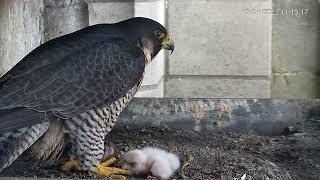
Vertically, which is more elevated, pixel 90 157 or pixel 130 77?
pixel 130 77

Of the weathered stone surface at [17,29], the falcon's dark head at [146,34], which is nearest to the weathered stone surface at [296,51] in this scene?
the weathered stone surface at [17,29]

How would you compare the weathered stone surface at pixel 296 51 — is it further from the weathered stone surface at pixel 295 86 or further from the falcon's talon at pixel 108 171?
the falcon's talon at pixel 108 171

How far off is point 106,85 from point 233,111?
116 centimetres

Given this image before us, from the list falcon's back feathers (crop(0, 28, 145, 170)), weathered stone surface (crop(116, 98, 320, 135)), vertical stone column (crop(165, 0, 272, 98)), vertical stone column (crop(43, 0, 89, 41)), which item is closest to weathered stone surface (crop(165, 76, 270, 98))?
vertical stone column (crop(165, 0, 272, 98))

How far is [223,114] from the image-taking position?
4602mm

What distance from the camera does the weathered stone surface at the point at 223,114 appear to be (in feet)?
15.1

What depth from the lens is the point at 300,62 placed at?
6188mm

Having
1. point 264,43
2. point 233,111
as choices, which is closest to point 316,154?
point 233,111

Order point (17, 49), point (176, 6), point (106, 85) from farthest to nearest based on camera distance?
point (176, 6)
point (17, 49)
point (106, 85)

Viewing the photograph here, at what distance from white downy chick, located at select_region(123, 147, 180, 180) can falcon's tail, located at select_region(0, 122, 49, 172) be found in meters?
0.61

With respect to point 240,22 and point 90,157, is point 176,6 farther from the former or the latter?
point 90,157

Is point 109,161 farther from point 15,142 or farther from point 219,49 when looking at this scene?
point 219,49

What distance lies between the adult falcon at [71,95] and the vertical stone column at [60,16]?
166 cm

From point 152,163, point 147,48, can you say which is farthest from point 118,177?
point 147,48
